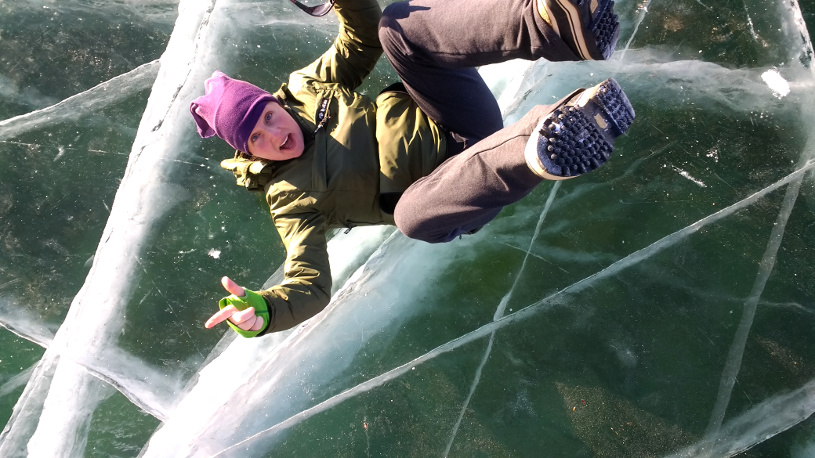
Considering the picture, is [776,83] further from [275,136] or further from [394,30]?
[275,136]

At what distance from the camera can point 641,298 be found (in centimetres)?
154

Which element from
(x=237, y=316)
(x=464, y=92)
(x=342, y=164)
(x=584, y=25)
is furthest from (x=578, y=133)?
(x=237, y=316)

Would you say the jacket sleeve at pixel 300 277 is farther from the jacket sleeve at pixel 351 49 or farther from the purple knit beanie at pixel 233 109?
the jacket sleeve at pixel 351 49

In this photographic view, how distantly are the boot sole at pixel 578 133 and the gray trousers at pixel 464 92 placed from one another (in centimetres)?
3

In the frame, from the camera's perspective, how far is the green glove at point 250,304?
111cm

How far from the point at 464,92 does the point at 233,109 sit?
1.52 ft

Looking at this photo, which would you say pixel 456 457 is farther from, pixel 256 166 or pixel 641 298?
pixel 256 166

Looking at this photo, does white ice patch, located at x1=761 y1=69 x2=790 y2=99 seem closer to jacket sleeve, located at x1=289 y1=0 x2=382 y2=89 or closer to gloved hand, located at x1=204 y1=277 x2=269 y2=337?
jacket sleeve, located at x1=289 y1=0 x2=382 y2=89

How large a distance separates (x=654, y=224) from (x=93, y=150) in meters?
1.49

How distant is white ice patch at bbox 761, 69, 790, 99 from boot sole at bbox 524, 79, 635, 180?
0.82 m

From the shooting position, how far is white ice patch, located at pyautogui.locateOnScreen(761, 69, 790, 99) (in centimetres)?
156

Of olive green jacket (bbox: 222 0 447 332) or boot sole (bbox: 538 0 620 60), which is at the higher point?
boot sole (bbox: 538 0 620 60)

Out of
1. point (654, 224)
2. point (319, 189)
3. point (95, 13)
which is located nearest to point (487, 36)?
point (319, 189)

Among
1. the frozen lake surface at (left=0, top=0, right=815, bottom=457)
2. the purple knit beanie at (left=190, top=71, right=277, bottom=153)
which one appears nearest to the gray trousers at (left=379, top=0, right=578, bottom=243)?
the purple knit beanie at (left=190, top=71, right=277, bottom=153)
